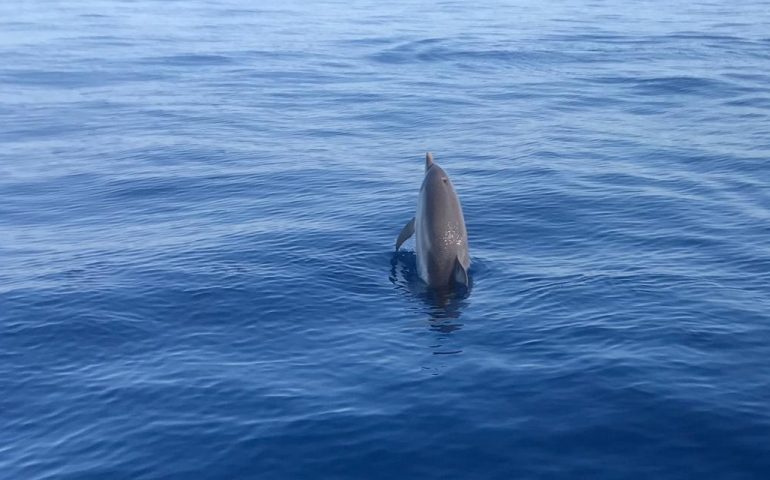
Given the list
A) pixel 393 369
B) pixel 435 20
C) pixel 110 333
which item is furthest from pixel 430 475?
pixel 435 20

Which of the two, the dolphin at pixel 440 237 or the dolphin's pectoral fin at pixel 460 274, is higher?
the dolphin at pixel 440 237

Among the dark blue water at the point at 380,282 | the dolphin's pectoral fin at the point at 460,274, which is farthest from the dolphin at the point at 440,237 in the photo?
the dark blue water at the point at 380,282

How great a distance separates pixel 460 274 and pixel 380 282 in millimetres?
2275

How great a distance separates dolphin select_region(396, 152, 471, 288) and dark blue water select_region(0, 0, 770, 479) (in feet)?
1.66

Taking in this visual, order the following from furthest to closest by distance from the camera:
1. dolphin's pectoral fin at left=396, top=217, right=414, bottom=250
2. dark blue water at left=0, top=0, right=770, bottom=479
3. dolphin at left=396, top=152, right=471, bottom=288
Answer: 1. dolphin's pectoral fin at left=396, top=217, right=414, bottom=250
2. dolphin at left=396, top=152, right=471, bottom=288
3. dark blue water at left=0, top=0, right=770, bottom=479

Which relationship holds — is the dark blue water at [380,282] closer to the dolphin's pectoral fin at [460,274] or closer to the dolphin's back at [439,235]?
the dolphin's pectoral fin at [460,274]

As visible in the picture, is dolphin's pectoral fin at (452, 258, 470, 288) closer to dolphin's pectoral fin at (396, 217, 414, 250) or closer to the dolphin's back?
the dolphin's back

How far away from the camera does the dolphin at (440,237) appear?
2292 cm

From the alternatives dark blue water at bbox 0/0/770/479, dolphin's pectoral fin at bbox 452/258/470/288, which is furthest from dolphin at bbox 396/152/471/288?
dark blue water at bbox 0/0/770/479

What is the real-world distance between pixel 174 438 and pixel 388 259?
33.2 ft

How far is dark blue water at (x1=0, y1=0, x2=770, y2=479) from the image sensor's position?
54.4 ft

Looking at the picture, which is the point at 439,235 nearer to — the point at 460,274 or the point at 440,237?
the point at 440,237

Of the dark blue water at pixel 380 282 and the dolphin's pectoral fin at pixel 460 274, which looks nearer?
the dark blue water at pixel 380 282

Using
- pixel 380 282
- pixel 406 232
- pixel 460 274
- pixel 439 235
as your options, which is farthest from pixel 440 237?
pixel 380 282
